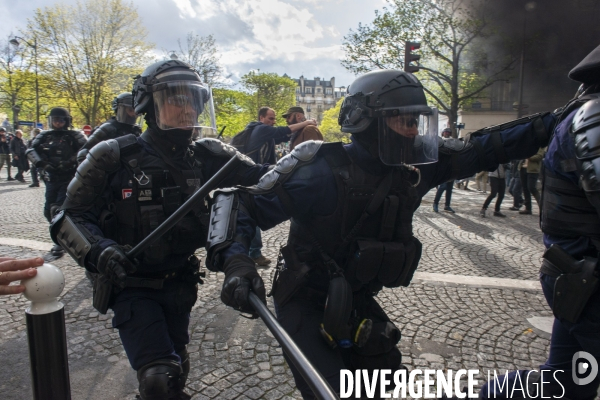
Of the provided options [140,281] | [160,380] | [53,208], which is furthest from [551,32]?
[160,380]

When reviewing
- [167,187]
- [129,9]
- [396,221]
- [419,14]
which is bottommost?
[396,221]

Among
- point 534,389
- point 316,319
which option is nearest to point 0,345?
point 316,319

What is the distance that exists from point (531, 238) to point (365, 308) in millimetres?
5655

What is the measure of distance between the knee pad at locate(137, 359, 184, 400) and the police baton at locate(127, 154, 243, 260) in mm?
495

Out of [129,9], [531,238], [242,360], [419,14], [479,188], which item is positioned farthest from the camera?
[129,9]

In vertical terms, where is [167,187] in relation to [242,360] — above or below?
above

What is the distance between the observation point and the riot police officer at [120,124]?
15.4 feet

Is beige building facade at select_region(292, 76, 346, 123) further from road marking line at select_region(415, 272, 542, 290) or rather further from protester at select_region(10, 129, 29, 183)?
road marking line at select_region(415, 272, 542, 290)

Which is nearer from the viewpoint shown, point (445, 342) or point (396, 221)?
point (396, 221)

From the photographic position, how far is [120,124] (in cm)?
482

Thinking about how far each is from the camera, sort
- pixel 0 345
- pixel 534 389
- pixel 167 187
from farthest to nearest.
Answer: pixel 0 345 < pixel 167 187 < pixel 534 389

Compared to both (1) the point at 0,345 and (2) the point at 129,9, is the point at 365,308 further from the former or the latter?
(2) the point at 129,9

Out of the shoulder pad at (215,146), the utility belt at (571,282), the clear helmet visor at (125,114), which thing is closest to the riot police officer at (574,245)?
the utility belt at (571,282)

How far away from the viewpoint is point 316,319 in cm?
182
